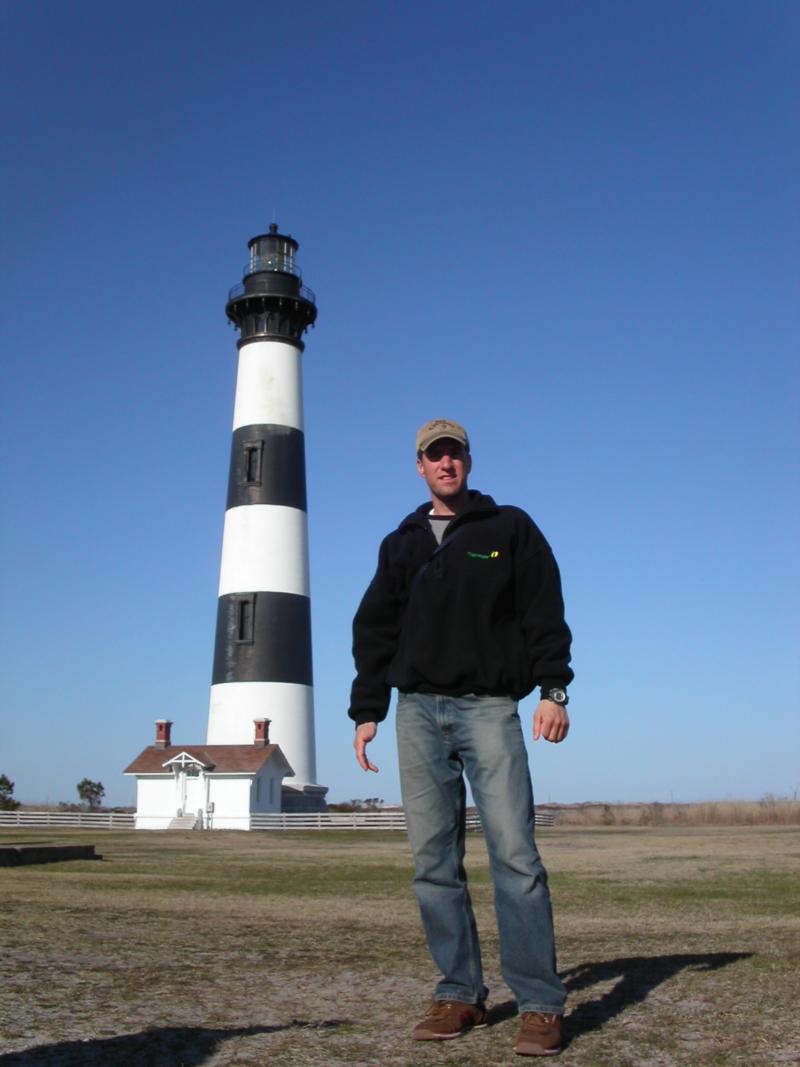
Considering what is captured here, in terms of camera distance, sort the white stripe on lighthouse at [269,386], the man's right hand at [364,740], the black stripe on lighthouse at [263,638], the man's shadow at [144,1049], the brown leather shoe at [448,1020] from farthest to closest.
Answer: the white stripe on lighthouse at [269,386] → the black stripe on lighthouse at [263,638] → the man's right hand at [364,740] → the brown leather shoe at [448,1020] → the man's shadow at [144,1049]

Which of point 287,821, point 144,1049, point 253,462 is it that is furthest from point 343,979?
point 287,821

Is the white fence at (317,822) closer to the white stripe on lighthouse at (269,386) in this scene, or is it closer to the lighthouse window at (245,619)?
the lighthouse window at (245,619)

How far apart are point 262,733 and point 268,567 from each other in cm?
478

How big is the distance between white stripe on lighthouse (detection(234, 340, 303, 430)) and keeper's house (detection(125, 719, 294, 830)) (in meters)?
9.22

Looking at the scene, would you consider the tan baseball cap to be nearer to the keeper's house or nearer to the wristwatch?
the wristwatch

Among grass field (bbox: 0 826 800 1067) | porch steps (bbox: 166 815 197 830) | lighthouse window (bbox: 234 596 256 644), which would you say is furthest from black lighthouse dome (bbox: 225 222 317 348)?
grass field (bbox: 0 826 800 1067)

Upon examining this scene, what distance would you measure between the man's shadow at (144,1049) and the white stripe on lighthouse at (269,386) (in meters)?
29.2

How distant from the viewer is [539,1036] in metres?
2.91

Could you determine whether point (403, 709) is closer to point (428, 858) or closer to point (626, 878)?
point (428, 858)

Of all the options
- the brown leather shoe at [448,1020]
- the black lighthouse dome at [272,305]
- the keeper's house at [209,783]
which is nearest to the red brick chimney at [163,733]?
the keeper's house at [209,783]

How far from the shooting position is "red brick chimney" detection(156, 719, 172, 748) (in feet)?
115

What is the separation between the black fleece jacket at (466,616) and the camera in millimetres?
3543

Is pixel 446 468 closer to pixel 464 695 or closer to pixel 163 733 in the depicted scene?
pixel 464 695

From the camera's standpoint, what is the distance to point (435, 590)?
12.1 ft
